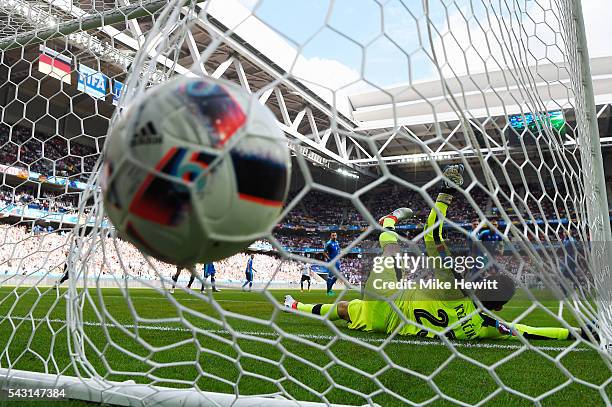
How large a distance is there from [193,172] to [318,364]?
1.89 meters

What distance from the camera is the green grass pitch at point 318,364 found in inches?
67.8

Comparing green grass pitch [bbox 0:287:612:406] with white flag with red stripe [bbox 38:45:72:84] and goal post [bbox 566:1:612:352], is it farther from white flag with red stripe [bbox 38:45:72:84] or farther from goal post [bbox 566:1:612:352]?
white flag with red stripe [bbox 38:45:72:84]

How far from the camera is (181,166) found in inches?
43.0

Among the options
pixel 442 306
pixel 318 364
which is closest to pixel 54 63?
pixel 318 364

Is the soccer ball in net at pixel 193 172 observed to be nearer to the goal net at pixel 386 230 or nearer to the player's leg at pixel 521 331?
the goal net at pixel 386 230

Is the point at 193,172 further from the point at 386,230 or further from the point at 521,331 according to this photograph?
the point at 521,331

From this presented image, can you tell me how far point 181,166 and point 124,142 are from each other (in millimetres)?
179

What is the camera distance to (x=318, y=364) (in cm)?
271

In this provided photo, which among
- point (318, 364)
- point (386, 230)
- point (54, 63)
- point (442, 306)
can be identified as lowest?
point (442, 306)

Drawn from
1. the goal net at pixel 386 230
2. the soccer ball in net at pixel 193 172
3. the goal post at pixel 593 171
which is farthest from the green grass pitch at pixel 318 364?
the goal post at pixel 593 171

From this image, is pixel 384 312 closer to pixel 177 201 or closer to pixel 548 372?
pixel 548 372

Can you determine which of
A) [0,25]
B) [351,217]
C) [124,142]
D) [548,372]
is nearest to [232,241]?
[124,142]

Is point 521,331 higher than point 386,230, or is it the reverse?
point 386,230

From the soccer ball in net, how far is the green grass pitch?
0.39 metres
